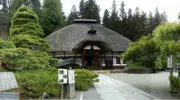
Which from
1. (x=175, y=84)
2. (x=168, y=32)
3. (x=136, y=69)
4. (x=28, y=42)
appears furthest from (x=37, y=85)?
(x=136, y=69)

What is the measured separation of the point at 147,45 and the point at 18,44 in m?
7.61

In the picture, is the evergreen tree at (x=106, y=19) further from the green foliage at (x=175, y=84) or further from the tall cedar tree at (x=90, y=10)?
the green foliage at (x=175, y=84)

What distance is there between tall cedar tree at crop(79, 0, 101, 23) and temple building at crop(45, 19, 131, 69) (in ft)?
60.1

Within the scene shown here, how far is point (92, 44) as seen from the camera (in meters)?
32.0

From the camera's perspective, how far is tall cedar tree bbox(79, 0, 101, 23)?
2298 inches

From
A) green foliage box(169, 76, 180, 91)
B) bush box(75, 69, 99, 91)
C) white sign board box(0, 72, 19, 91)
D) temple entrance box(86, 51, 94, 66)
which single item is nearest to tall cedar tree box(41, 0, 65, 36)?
temple entrance box(86, 51, 94, 66)

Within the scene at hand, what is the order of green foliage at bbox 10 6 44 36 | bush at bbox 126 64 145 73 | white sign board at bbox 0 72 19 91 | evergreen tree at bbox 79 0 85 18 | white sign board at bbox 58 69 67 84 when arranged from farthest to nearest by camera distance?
evergreen tree at bbox 79 0 85 18 < bush at bbox 126 64 145 73 < green foliage at bbox 10 6 44 36 < white sign board at bbox 58 69 67 84 < white sign board at bbox 0 72 19 91

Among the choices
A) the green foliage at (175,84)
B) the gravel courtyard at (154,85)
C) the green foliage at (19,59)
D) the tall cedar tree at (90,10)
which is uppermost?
the tall cedar tree at (90,10)

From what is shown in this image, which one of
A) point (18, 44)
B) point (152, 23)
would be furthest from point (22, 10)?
point (152, 23)

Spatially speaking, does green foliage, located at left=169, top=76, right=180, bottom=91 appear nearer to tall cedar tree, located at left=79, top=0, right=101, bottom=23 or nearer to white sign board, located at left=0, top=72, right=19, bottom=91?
white sign board, located at left=0, top=72, right=19, bottom=91

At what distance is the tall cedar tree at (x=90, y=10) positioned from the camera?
5838 cm

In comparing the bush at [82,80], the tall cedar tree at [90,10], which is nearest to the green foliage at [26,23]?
the bush at [82,80]

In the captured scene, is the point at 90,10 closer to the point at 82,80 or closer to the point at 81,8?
the point at 81,8

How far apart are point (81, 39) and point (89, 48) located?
3.38 metres
